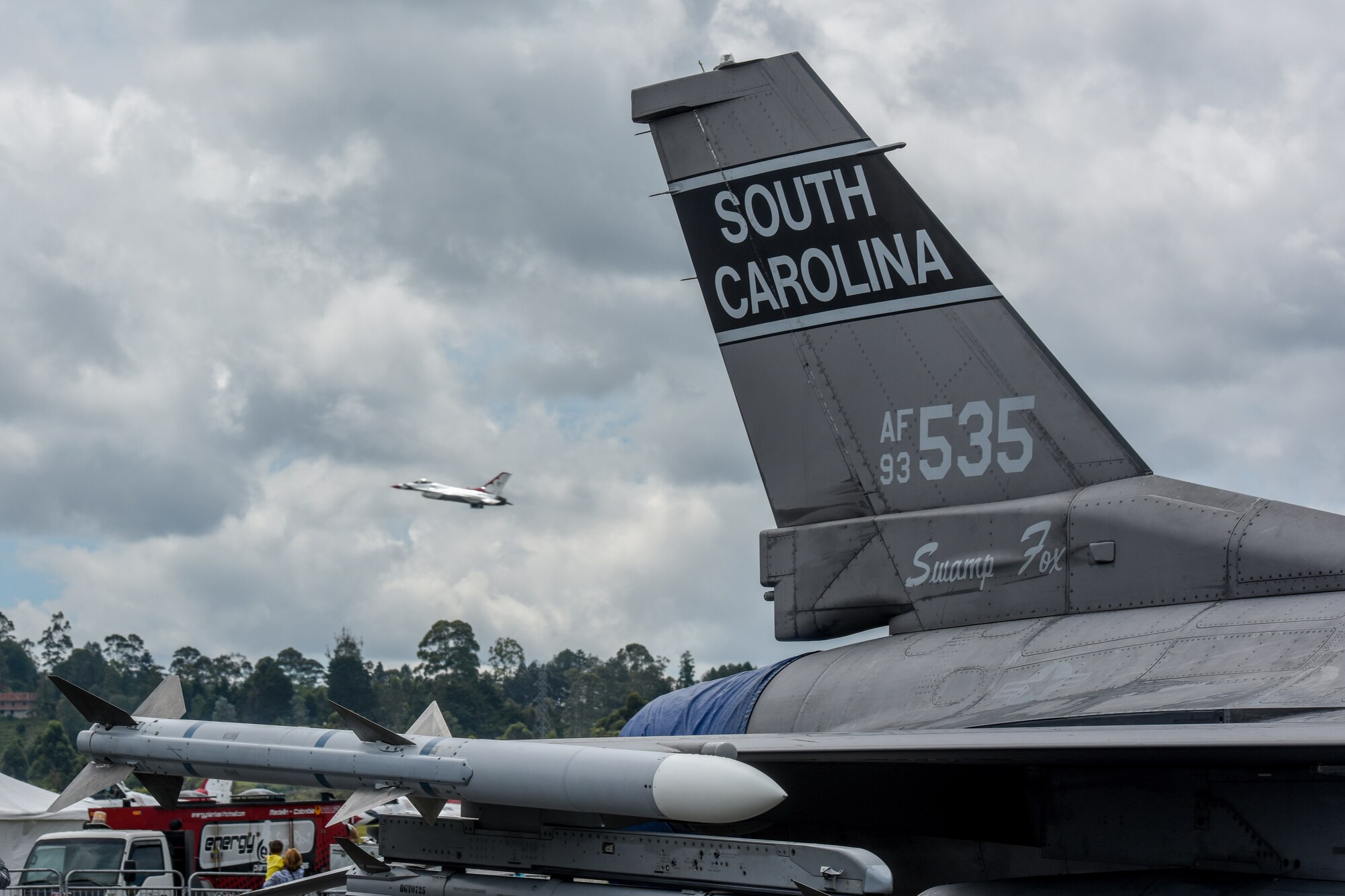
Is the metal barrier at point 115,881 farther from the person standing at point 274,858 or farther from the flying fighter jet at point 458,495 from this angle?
the flying fighter jet at point 458,495

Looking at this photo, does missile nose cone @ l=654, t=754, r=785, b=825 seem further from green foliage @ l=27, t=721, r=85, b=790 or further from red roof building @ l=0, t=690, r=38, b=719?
red roof building @ l=0, t=690, r=38, b=719

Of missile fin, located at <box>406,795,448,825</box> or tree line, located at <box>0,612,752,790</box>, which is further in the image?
tree line, located at <box>0,612,752,790</box>

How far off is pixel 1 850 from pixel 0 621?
95622 mm

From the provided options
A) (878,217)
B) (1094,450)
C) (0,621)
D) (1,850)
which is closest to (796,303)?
(878,217)

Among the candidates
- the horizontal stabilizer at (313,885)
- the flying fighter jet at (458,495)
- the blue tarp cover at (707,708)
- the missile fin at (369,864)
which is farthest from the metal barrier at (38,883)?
the flying fighter jet at (458,495)

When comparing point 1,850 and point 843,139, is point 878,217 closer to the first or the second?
point 843,139

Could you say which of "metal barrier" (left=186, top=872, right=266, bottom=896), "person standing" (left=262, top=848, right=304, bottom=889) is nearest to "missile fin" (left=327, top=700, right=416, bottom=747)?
"person standing" (left=262, top=848, right=304, bottom=889)

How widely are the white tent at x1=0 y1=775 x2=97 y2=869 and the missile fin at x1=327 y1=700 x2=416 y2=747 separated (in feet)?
40.6

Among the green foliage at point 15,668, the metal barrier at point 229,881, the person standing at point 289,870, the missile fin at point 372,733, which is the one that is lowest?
the metal barrier at point 229,881

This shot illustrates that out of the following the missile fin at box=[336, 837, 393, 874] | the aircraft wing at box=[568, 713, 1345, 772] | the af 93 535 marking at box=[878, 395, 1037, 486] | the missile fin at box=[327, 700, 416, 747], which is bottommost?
the missile fin at box=[336, 837, 393, 874]

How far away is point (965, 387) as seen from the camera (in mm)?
9234

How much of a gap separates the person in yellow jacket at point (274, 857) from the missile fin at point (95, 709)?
2239 millimetres

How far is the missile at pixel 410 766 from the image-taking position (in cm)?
805

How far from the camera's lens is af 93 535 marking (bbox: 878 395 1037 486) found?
9023 millimetres
